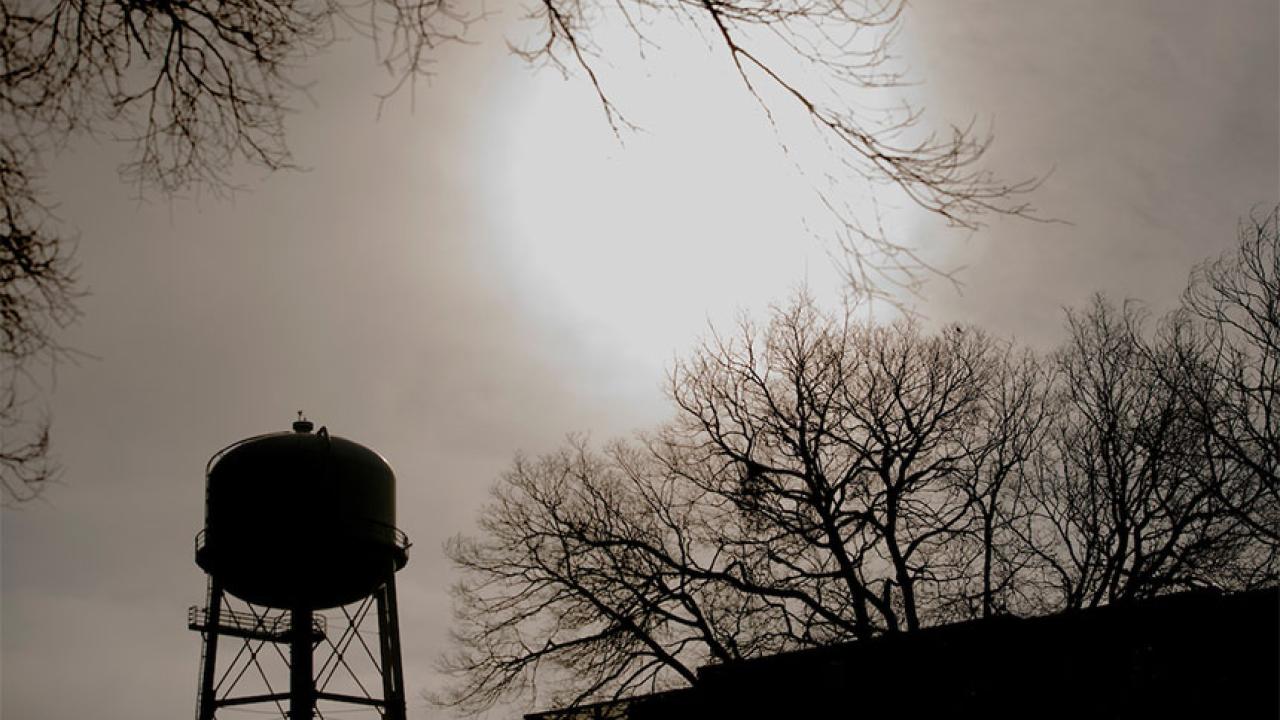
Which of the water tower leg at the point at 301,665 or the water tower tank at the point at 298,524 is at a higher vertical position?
the water tower tank at the point at 298,524

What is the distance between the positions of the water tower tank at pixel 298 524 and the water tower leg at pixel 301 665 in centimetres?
40

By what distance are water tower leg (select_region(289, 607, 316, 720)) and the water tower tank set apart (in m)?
0.40

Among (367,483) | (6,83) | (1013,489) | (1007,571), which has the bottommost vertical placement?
(6,83)

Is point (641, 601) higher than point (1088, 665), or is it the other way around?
point (641, 601)

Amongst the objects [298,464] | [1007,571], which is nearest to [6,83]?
[298,464]

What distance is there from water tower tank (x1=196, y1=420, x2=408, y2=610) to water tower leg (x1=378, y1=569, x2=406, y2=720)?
71cm

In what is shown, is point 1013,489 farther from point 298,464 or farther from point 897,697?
point 298,464

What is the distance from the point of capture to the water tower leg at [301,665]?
1911cm

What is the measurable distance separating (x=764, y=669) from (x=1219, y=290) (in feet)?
34.7

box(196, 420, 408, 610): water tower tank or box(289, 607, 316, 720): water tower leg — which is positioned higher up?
box(196, 420, 408, 610): water tower tank

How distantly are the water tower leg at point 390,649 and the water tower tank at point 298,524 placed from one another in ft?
2.34

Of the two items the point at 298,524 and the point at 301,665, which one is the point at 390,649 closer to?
the point at 301,665

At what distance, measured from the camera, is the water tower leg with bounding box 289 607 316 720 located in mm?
19109

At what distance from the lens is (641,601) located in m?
19.5
